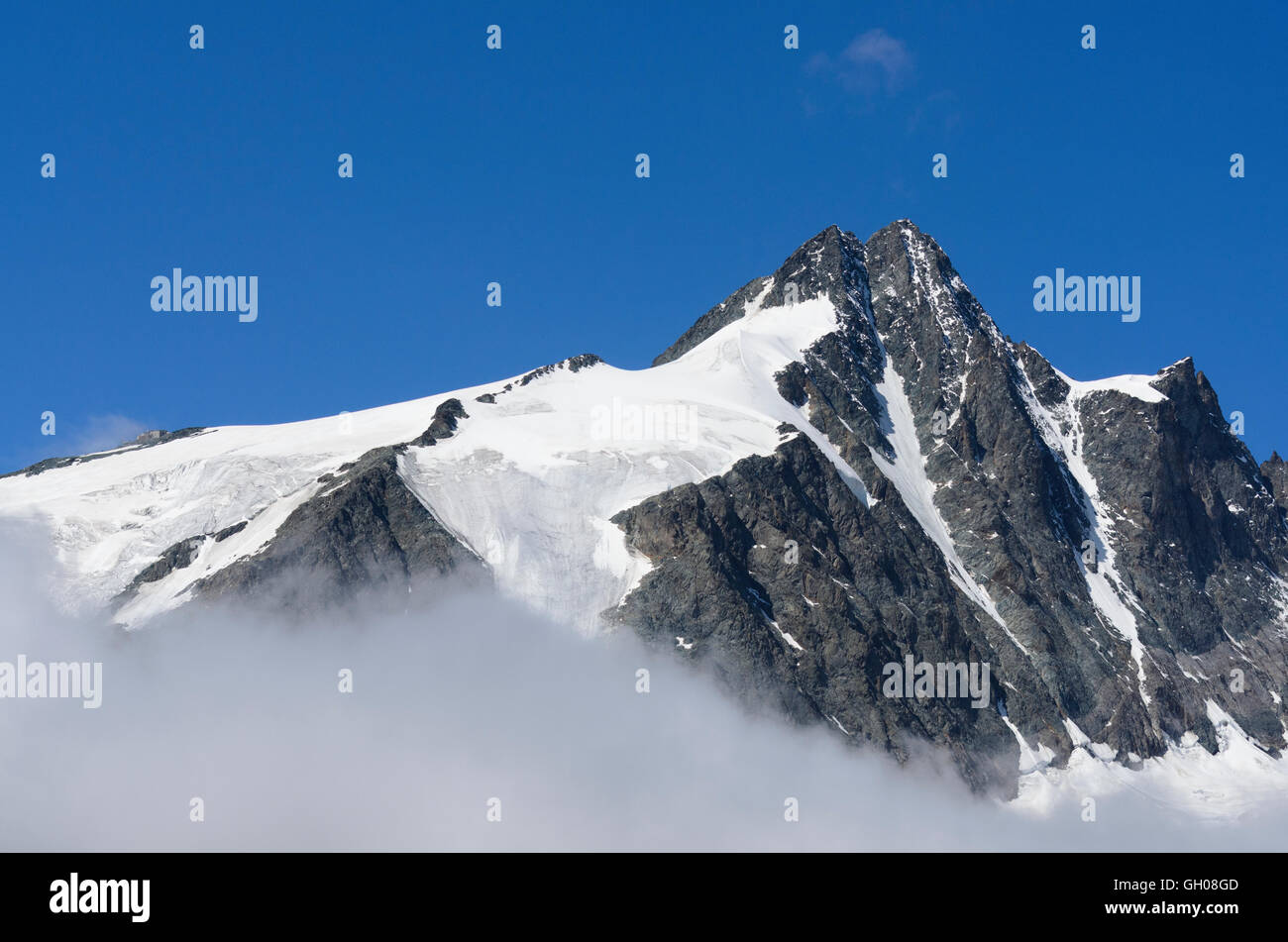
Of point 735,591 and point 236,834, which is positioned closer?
point 236,834

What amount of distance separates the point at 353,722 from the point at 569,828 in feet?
87.1

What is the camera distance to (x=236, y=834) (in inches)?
6358

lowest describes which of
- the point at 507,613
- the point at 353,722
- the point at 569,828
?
the point at 569,828

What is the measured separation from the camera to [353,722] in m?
179

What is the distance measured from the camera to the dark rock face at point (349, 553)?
185 metres

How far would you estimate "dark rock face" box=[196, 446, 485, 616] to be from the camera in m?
185

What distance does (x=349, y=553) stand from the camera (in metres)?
189

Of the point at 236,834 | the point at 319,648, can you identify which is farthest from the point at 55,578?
the point at 236,834
